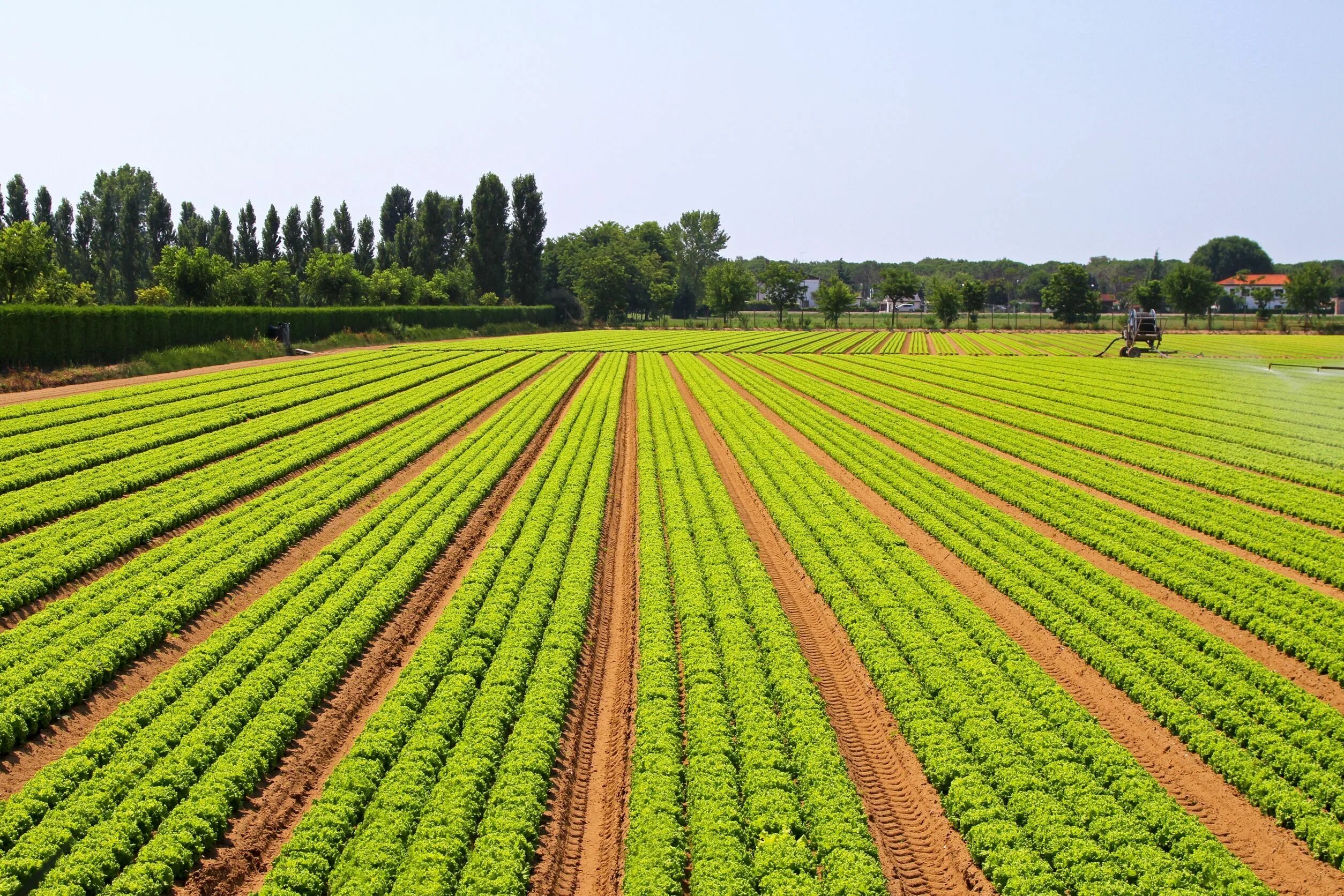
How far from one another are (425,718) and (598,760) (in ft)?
6.83

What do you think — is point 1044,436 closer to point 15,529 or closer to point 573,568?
point 573,568

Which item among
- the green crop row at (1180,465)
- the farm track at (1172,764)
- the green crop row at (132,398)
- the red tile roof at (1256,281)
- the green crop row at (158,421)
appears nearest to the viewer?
the farm track at (1172,764)

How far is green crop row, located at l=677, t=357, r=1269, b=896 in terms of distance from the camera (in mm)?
7785

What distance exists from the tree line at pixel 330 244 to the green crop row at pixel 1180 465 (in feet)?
210

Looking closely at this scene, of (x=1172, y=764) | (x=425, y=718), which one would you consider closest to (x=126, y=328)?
(x=425, y=718)

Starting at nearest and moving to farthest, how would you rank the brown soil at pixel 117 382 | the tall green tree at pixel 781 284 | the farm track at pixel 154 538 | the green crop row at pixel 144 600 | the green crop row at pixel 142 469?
the green crop row at pixel 144 600 < the farm track at pixel 154 538 < the green crop row at pixel 142 469 < the brown soil at pixel 117 382 < the tall green tree at pixel 781 284

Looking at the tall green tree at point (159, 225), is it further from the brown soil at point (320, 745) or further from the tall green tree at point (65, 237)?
the brown soil at point (320, 745)

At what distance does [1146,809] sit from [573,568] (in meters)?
9.43

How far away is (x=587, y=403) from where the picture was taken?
1490 inches

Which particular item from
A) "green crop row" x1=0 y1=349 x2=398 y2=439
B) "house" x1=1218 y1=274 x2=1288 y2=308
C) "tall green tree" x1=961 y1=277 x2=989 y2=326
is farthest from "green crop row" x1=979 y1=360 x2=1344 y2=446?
"house" x1=1218 y1=274 x2=1288 y2=308

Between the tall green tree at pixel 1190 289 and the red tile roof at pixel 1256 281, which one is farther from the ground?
the red tile roof at pixel 1256 281

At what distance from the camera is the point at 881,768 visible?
976cm

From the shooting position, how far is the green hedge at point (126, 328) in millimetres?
36750

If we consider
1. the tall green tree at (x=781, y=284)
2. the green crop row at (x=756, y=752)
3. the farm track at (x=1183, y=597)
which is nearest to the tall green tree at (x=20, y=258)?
the green crop row at (x=756, y=752)
